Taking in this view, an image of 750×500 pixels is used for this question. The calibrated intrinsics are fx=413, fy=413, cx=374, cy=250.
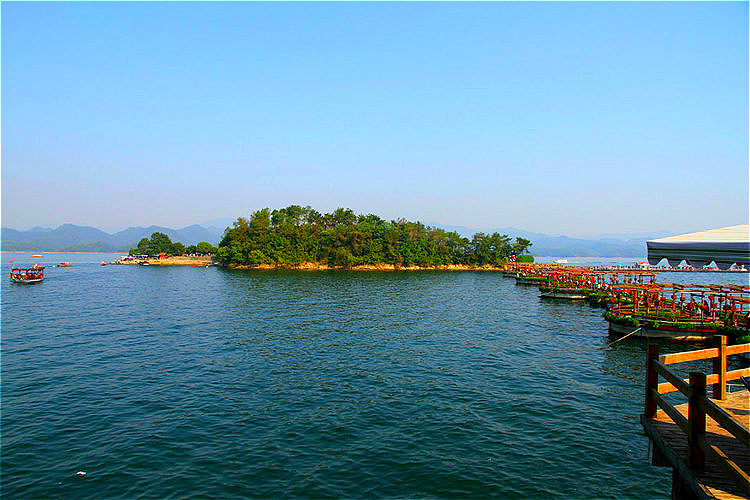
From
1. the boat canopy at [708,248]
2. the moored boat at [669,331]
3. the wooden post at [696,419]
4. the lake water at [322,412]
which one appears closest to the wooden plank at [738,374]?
the boat canopy at [708,248]

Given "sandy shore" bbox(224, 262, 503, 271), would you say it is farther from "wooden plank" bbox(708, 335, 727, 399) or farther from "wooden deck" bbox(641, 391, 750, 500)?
"wooden deck" bbox(641, 391, 750, 500)

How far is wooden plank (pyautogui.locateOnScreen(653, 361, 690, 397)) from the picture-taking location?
7.55m

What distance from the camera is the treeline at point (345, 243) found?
149625mm

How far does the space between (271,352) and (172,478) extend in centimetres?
1494

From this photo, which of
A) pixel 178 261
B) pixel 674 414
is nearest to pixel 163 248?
pixel 178 261

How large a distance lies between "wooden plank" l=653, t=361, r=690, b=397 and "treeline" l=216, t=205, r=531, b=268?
465 feet

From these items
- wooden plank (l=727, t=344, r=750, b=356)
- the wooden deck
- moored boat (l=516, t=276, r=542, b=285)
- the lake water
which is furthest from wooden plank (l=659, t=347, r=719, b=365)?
moored boat (l=516, t=276, r=542, b=285)

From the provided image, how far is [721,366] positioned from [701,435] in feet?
13.8

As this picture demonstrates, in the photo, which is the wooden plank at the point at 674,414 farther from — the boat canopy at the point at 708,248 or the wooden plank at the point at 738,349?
the boat canopy at the point at 708,248

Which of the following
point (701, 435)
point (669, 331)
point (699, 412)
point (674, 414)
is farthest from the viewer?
point (669, 331)

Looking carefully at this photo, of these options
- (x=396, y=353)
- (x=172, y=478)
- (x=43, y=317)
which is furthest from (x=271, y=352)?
(x=43, y=317)

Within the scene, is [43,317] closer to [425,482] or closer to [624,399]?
[425,482]

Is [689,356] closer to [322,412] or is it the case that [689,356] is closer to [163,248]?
[322,412]

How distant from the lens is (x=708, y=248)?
813 centimetres
